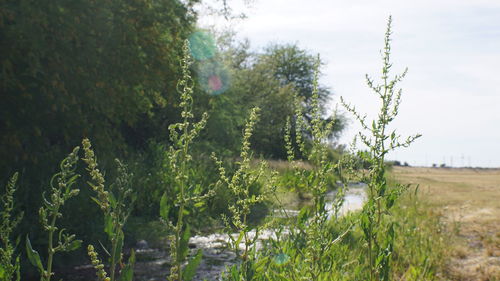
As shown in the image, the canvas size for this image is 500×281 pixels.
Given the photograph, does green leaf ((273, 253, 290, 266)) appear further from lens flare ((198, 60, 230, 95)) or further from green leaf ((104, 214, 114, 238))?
lens flare ((198, 60, 230, 95))

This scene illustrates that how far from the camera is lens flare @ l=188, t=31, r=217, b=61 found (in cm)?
2594

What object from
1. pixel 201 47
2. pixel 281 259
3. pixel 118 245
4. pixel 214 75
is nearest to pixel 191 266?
pixel 118 245

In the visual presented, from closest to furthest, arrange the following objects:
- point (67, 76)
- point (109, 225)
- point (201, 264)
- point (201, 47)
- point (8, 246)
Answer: point (109, 225) → point (8, 246) → point (201, 264) → point (67, 76) → point (201, 47)

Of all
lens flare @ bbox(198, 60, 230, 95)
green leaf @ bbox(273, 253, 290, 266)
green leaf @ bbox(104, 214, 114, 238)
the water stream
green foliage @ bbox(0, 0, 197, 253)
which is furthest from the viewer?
lens flare @ bbox(198, 60, 230, 95)

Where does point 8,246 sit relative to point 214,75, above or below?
below

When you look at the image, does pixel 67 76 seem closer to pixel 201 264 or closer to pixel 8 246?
pixel 201 264

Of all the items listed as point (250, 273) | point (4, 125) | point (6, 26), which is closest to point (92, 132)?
point (4, 125)

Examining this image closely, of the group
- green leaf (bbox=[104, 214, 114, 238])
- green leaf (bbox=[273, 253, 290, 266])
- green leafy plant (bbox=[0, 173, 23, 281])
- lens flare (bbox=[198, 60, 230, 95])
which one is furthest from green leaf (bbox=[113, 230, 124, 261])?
lens flare (bbox=[198, 60, 230, 95])

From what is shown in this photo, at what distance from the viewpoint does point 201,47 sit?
27781 mm

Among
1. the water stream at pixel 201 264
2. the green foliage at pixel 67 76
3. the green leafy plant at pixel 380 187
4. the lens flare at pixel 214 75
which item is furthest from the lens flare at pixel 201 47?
the green leafy plant at pixel 380 187

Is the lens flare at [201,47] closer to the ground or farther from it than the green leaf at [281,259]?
farther from it

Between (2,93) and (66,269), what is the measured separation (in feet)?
11.7

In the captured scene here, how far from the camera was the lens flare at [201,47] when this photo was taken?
25941mm

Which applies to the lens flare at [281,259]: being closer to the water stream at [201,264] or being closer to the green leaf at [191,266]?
the green leaf at [191,266]
